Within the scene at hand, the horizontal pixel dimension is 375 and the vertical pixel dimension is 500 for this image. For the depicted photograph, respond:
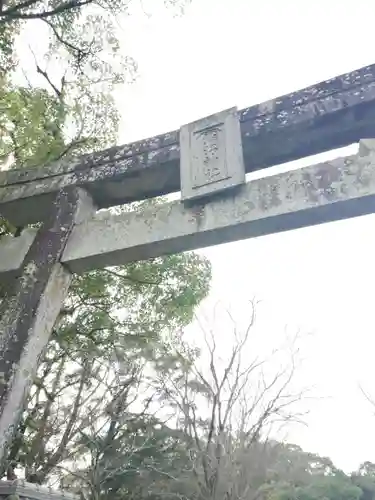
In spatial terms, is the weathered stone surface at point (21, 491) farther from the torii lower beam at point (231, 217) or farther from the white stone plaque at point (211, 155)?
the white stone plaque at point (211, 155)

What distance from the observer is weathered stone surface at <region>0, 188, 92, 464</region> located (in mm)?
2438

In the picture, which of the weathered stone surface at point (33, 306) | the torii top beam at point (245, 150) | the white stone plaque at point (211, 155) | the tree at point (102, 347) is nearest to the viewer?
the weathered stone surface at point (33, 306)

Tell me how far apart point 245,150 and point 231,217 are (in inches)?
20.5

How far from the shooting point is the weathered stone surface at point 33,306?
96.0 inches

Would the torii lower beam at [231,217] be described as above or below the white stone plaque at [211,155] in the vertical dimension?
below

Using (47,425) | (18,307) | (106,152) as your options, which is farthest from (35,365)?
(47,425)

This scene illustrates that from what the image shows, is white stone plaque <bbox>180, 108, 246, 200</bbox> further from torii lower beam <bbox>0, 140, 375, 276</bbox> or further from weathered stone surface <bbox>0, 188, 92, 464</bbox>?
weathered stone surface <bbox>0, 188, 92, 464</bbox>

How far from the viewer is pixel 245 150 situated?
2.82 m

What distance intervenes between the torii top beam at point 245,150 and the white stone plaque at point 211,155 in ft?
0.23

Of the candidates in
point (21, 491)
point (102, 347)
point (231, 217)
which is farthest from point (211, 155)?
point (102, 347)

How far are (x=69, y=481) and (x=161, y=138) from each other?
743cm

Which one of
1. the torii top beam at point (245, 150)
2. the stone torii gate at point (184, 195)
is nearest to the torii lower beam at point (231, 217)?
the stone torii gate at point (184, 195)

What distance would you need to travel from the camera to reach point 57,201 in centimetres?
316

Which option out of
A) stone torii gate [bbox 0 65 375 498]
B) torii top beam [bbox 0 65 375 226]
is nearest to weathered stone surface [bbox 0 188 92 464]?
stone torii gate [bbox 0 65 375 498]
